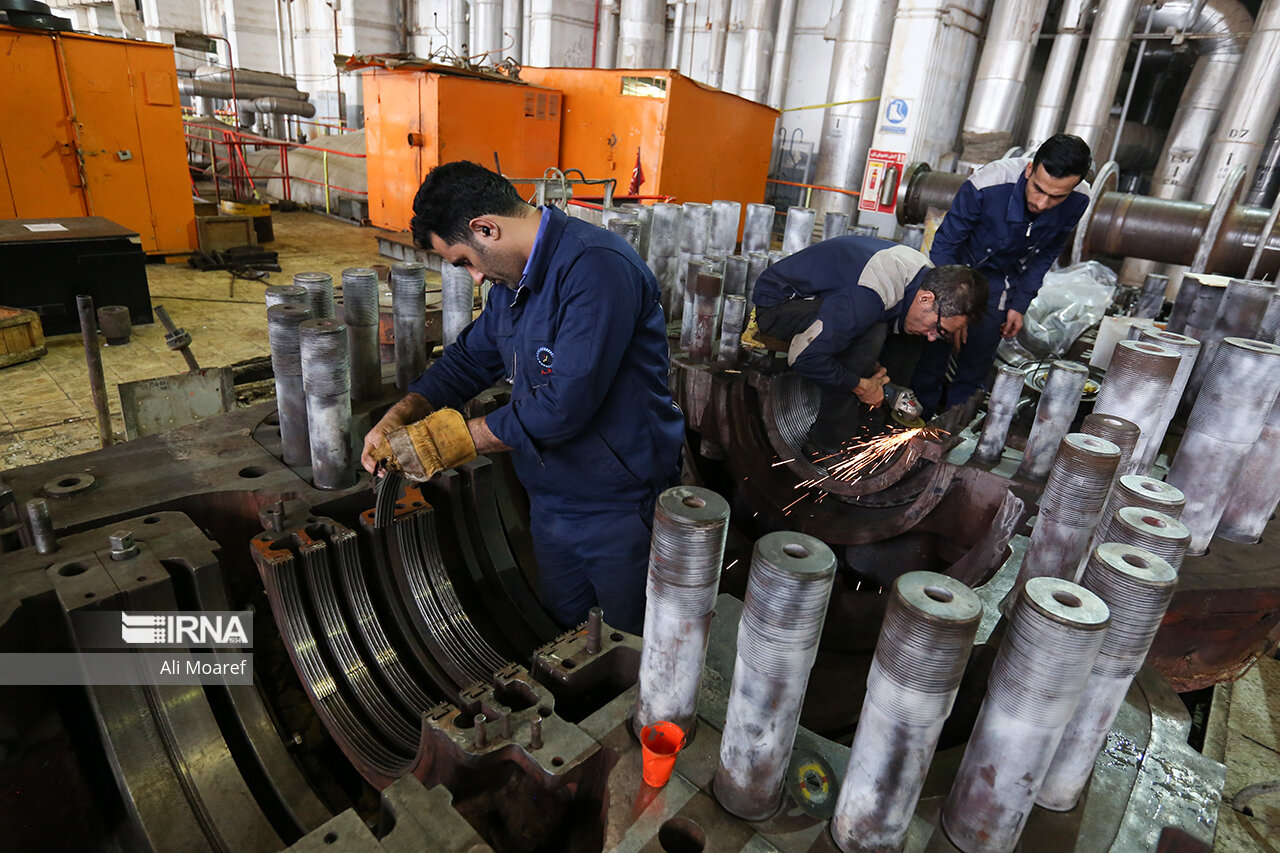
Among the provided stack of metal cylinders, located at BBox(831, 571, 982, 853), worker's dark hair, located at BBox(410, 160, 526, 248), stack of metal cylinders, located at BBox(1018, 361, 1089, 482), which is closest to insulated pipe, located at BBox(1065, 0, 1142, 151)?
stack of metal cylinders, located at BBox(1018, 361, 1089, 482)

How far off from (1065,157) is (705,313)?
1602 millimetres

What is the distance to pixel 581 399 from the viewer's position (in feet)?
5.95

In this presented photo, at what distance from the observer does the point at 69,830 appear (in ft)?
4.88

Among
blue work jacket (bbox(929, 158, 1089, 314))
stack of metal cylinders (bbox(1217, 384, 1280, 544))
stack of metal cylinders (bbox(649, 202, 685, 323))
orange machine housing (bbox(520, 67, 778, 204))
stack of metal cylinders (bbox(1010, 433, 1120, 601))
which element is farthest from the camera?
orange machine housing (bbox(520, 67, 778, 204))

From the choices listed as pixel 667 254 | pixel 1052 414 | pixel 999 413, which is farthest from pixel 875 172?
pixel 1052 414

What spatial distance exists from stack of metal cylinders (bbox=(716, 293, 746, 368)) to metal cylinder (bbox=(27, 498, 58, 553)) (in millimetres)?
2415

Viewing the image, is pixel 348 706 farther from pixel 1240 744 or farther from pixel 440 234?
pixel 1240 744

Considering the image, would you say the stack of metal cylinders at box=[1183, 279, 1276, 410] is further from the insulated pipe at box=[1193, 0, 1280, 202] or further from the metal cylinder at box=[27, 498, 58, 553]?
the insulated pipe at box=[1193, 0, 1280, 202]

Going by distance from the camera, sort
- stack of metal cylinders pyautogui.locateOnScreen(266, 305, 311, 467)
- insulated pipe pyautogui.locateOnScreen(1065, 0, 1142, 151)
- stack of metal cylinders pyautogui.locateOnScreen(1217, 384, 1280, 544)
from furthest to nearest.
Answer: insulated pipe pyautogui.locateOnScreen(1065, 0, 1142, 151)
stack of metal cylinders pyautogui.locateOnScreen(1217, 384, 1280, 544)
stack of metal cylinders pyautogui.locateOnScreen(266, 305, 311, 467)

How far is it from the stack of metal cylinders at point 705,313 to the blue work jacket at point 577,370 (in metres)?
1.16

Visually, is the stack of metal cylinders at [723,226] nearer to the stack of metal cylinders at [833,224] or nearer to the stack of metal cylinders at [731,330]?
the stack of metal cylinders at [833,224]

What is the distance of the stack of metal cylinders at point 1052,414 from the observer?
2.24 m

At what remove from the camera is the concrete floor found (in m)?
2.31

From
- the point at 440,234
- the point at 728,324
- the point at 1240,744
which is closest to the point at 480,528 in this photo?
the point at 440,234
